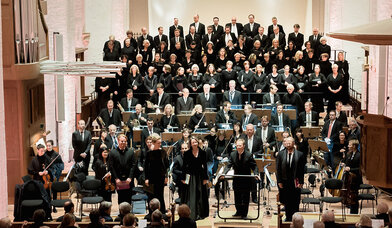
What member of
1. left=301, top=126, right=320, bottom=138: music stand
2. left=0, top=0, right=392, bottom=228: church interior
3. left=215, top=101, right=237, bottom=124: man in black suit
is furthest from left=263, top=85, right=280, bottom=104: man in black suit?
left=301, top=126, right=320, bottom=138: music stand

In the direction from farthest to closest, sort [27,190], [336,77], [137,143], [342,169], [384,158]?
1. [336,77]
2. [137,143]
3. [342,169]
4. [384,158]
5. [27,190]

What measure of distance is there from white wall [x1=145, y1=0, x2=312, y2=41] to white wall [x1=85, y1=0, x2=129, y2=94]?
2.22 m

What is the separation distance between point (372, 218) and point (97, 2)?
50.5 ft

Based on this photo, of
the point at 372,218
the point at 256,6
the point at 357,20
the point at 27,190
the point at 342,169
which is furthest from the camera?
the point at 256,6

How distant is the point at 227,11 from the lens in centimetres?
2567

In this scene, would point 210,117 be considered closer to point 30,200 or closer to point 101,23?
point 30,200

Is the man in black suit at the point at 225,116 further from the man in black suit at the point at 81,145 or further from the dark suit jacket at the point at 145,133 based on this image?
the man in black suit at the point at 81,145

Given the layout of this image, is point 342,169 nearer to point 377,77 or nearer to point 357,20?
point 377,77

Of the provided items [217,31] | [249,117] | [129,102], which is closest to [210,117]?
[249,117]

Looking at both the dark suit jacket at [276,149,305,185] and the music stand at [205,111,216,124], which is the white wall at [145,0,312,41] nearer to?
the music stand at [205,111,216,124]

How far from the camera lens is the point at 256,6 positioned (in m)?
25.5

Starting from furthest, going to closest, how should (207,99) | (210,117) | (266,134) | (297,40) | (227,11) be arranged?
(227,11) → (297,40) → (207,99) → (210,117) → (266,134)

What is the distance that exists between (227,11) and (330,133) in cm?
1153

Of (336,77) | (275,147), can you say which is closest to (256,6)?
(336,77)
